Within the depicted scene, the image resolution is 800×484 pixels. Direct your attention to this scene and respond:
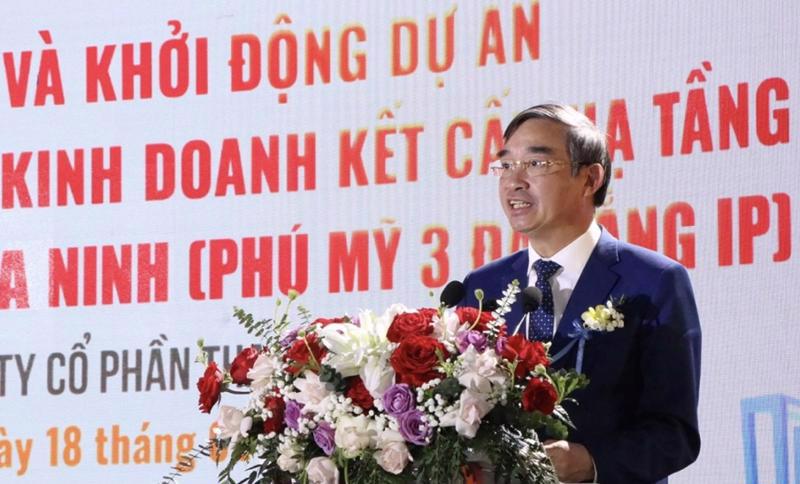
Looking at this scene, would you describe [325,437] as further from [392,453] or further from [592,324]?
[592,324]

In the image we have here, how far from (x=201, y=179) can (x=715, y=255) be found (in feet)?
5.47

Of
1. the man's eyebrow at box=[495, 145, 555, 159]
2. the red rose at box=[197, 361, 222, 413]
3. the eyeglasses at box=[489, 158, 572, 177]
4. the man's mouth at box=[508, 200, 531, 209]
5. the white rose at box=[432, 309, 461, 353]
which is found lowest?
the red rose at box=[197, 361, 222, 413]

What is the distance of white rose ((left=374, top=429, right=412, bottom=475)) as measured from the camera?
1.99m

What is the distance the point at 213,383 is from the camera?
7.31 ft

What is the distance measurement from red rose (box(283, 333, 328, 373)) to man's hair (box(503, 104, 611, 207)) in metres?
0.72

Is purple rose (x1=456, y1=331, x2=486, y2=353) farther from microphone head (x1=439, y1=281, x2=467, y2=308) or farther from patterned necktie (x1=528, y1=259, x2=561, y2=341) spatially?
patterned necktie (x1=528, y1=259, x2=561, y2=341)

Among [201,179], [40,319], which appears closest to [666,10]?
[201,179]

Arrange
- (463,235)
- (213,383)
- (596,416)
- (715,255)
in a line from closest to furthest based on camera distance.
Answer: (213,383), (596,416), (715,255), (463,235)

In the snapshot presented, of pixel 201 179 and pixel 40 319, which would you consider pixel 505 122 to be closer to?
pixel 201 179

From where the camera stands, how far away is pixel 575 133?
2.64 m

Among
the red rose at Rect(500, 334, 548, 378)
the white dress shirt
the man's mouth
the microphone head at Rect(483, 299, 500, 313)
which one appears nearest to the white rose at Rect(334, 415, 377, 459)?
the red rose at Rect(500, 334, 548, 378)

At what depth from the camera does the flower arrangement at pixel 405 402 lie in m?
2.00

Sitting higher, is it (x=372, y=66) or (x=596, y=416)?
(x=372, y=66)

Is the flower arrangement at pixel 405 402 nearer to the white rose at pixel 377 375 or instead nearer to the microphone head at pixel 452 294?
the white rose at pixel 377 375
